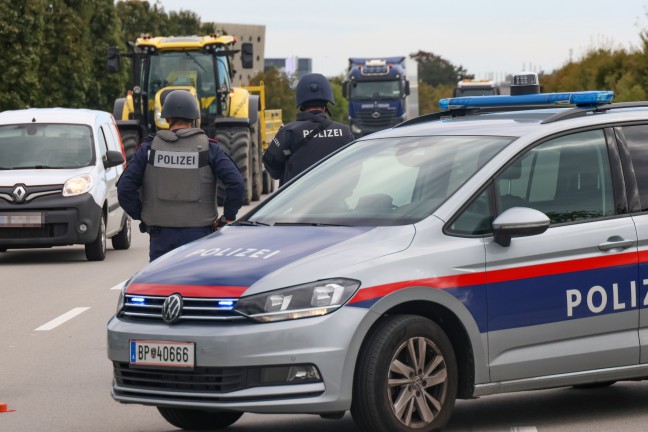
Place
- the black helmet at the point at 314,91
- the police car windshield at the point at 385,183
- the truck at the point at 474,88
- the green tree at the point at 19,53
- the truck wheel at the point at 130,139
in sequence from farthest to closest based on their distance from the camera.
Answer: the truck at the point at 474,88, the green tree at the point at 19,53, the truck wheel at the point at 130,139, the black helmet at the point at 314,91, the police car windshield at the point at 385,183

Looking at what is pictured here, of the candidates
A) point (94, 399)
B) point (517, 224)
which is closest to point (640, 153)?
point (517, 224)

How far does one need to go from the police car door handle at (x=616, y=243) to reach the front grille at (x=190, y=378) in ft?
6.80

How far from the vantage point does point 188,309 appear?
7.61 meters

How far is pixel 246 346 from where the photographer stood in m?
7.41

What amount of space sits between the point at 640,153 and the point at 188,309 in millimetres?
2868

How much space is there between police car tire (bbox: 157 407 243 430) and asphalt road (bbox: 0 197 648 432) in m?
0.07

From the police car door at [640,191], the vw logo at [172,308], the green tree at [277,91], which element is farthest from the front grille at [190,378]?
the green tree at [277,91]

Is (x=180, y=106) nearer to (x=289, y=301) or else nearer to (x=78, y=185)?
(x=289, y=301)

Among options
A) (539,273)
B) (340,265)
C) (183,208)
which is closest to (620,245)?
(539,273)

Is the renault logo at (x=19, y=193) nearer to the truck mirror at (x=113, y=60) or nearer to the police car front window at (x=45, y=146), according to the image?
the police car front window at (x=45, y=146)

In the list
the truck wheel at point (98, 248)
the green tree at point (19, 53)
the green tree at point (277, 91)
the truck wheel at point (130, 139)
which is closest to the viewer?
the truck wheel at point (98, 248)

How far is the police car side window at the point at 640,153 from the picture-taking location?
8.83m

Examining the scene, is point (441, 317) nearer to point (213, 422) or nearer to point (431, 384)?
point (431, 384)

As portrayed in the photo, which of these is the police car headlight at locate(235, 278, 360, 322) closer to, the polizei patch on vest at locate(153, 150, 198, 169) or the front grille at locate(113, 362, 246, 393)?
the front grille at locate(113, 362, 246, 393)
